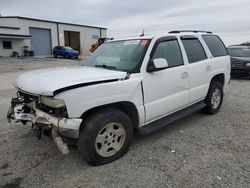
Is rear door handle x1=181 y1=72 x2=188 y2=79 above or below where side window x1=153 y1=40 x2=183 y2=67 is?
below

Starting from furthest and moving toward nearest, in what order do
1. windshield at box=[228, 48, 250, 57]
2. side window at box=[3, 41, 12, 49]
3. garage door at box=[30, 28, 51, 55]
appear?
garage door at box=[30, 28, 51, 55] < side window at box=[3, 41, 12, 49] < windshield at box=[228, 48, 250, 57]

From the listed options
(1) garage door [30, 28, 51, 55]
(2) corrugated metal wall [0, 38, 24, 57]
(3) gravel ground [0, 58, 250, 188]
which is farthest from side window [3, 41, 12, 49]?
(3) gravel ground [0, 58, 250, 188]

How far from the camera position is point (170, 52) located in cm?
393

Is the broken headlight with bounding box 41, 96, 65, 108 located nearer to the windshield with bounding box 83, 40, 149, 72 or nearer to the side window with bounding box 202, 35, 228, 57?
the windshield with bounding box 83, 40, 149, 72

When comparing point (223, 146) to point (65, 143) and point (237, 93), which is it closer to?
point (65, 143)

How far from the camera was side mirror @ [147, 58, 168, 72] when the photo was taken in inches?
129

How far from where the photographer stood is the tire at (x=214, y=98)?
4.97 m

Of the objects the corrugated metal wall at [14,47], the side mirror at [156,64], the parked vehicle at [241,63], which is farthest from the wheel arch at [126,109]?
the corrugated metal wall at [14,47]

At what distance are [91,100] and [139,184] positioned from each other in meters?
1.19

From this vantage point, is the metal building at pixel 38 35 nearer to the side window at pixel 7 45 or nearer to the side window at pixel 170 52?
the side window at pixel 7 45

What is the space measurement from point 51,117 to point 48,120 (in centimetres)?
6

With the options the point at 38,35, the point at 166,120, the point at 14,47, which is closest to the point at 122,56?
the point at 166,120

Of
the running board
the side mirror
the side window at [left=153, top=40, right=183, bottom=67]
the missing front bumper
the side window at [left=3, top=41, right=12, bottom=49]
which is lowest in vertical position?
the running board

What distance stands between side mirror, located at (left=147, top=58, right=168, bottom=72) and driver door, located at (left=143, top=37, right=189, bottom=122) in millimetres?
77
